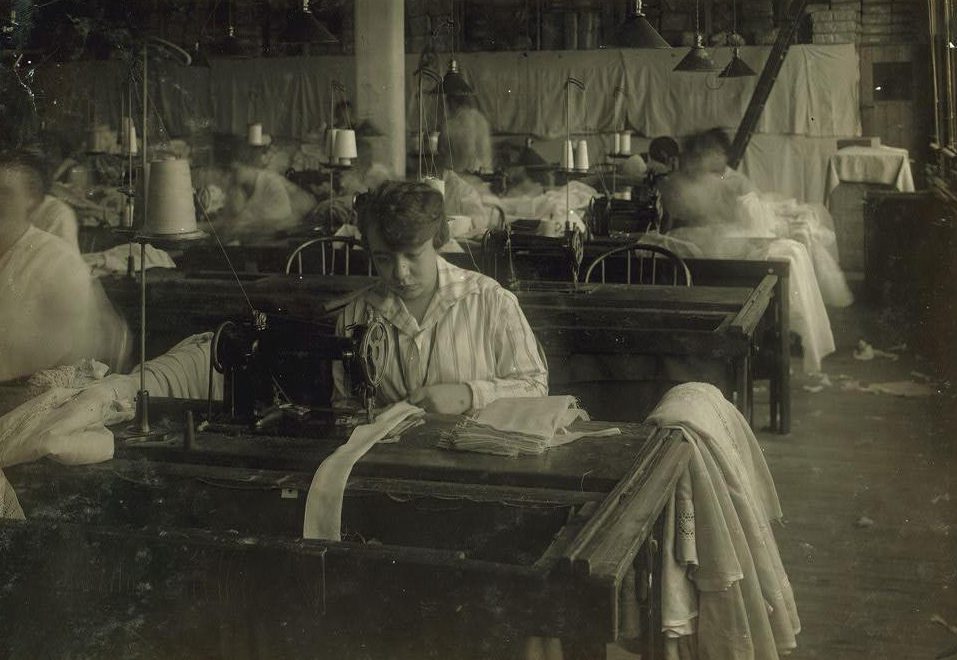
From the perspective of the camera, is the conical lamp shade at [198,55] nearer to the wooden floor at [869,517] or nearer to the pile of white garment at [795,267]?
the pile of white garment at [795,267]

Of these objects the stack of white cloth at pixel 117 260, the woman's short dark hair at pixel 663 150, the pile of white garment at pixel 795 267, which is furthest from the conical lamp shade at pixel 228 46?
the woman's short dark hair at pixel 663 150

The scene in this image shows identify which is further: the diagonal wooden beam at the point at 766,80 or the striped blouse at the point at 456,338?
the diagonal wooden beam at the point at 766,80

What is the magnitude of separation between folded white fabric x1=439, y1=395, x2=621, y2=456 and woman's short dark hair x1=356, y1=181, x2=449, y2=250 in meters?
0.45

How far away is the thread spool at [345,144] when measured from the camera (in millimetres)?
6512

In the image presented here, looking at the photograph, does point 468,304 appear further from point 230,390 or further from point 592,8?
point 592,8

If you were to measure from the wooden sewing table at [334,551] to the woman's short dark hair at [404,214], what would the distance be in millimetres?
422

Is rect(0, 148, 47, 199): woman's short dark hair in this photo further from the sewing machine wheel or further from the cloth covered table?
the cloth covered table

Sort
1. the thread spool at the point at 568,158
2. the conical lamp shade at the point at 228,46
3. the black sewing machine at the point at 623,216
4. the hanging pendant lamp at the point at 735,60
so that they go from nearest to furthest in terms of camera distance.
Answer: the conical lamp shade at the point at 228,46 → the black sewing machine at the point at 623,216 → the thread spool at the point at 568,158 → the hanging pendant lamp at the point at 735,60

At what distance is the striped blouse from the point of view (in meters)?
2.61

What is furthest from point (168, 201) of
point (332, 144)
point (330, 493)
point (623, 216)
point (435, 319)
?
point (332, 144)

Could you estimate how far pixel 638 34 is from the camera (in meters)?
4.05

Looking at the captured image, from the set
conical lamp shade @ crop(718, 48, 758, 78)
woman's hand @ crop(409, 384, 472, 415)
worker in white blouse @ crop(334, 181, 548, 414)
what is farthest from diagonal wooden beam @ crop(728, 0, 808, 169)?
woman's hand @ crop(409, 384, 472, 415)

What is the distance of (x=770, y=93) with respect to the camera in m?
8.21

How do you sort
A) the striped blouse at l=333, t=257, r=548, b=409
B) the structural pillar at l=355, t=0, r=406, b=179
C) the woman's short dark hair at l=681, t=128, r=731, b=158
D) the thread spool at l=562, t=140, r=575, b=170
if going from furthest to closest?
the woman's short dark hair at l=681, t=128, r=731, b=158 < the thread spool at l=562, t=140, r=575, b=170 < the structural pillar at l=355, t=0, r=406, b=179 < the striped blouse at l=333, t=257, r=548, b=409
